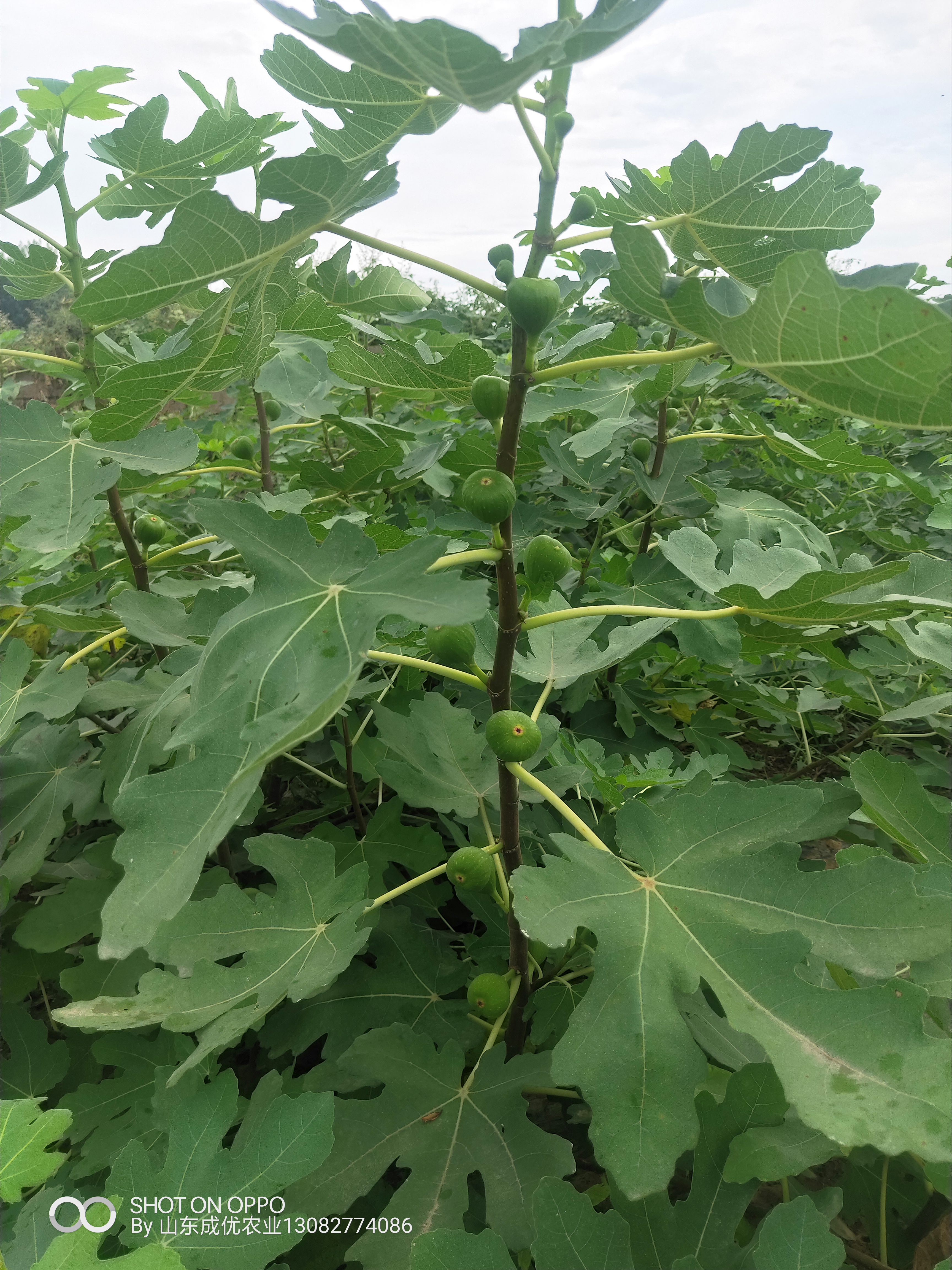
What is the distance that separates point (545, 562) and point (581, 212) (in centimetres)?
38

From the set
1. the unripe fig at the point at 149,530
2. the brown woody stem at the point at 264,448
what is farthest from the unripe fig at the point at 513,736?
the brown woody stem at the point at 264,448

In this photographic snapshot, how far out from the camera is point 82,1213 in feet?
2.56

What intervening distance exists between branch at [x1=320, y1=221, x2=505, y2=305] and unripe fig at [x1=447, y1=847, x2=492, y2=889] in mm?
664

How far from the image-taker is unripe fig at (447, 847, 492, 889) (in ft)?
3.12

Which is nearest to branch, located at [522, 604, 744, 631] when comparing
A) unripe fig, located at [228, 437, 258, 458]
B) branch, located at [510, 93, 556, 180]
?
branch, located at [510, 93, 556, 180]

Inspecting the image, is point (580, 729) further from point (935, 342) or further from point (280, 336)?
point (935, 342)

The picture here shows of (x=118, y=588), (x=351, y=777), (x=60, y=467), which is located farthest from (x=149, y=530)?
(x=351, y=777)

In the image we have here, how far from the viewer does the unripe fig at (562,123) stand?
0.72 metres

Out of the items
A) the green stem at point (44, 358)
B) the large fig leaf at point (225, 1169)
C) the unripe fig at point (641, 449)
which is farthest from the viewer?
the unripe fig at point (641, 449)

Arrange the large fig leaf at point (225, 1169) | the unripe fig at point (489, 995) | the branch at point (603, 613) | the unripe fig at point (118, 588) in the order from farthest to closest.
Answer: the unripe fig at point (118, 588), the unripe fig at point (489, 995), the branch at point (603, 613), the large fig leaf at point (225, 1169)

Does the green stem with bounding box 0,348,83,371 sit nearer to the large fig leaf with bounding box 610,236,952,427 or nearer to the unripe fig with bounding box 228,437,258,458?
the unripe fig with bounding box 228,437,258,458

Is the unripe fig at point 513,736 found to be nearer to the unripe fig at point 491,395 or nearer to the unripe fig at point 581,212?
the unripe fig at point 491,395

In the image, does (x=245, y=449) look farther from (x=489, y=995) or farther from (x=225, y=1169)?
(x=225, y=1169)

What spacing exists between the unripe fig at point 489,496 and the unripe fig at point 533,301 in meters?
0.15
